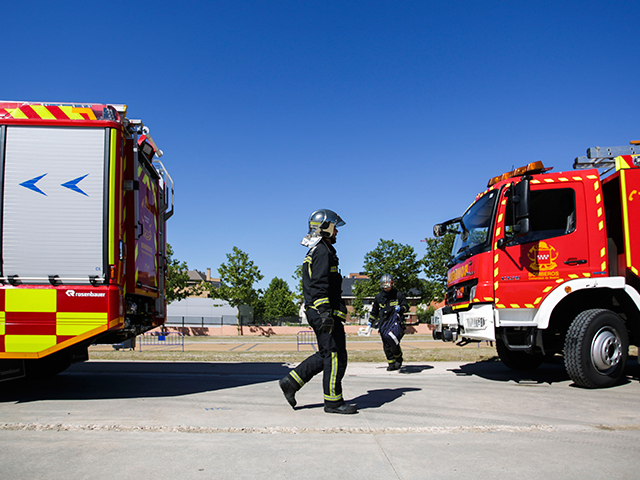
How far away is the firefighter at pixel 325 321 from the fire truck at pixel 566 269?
245 centimetres

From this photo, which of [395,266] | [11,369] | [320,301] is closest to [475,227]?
[320,301]

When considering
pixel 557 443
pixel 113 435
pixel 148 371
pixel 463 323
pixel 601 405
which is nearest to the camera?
pixel 557 443

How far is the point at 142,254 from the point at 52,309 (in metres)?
1.33

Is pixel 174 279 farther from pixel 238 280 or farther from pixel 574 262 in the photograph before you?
pixel 574 262

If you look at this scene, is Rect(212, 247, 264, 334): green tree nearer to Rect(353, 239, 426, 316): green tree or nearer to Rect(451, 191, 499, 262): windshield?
Rect(353, 239, 426, 316): green tree

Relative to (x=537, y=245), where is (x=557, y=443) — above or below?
below

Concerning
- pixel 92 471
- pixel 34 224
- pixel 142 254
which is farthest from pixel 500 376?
pixel 34 224

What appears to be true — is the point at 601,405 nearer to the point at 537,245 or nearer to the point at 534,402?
the point at 534,402

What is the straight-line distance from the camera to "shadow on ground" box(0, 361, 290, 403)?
582cm

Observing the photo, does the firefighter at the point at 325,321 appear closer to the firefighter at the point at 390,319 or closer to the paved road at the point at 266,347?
the firefighter at the point at 390,319

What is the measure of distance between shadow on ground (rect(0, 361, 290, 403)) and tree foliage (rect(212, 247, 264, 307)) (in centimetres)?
3397

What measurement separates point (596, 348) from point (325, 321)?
12.5 feet

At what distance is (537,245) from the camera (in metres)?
6.14

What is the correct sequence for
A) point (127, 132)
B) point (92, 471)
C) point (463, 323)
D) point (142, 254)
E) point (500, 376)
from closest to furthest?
point (92, 471), point (127, 132), point (142, 254), point (463, 323), point (500, 376)
